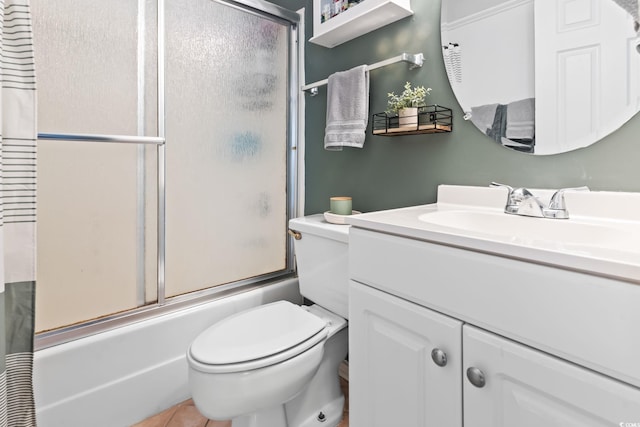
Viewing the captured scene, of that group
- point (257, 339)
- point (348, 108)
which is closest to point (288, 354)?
point (257, 339)

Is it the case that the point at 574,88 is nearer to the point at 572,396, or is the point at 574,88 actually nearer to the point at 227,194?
the point at 572,396

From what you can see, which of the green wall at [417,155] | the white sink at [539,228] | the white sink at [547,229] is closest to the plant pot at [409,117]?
the green wall at [417,155]

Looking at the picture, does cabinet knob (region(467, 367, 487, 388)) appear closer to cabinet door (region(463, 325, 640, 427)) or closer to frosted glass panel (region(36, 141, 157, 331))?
cabinet door (region(463, 325, 640, 427))

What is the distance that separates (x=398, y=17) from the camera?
1.36 m

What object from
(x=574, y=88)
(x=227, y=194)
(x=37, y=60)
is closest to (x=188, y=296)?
(x=227, y=194)

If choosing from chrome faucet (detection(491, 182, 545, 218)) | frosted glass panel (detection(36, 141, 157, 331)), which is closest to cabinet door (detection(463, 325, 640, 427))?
chrome faucet (detection(491, 182, 545, 218))

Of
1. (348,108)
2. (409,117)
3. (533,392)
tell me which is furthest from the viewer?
(348,108)

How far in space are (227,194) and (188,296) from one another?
505 mm

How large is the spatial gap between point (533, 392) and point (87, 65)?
163 cm

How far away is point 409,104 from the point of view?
1261mm

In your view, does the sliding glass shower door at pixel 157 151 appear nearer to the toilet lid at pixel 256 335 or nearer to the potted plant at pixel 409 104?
the toilet lid at pixel 256 335

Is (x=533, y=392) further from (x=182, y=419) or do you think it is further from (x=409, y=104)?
(x=182, y=419)

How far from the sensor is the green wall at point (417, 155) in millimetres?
921

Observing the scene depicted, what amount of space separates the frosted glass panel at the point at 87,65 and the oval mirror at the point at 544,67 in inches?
47.9
